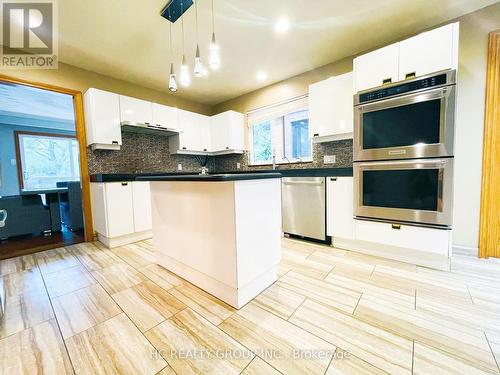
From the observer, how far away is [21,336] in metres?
1.07

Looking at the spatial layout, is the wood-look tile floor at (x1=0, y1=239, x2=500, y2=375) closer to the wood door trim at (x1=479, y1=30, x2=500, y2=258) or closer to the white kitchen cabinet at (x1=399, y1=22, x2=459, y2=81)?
the wood door trim at (x1=479, y1=30, x2=500, y2=258)

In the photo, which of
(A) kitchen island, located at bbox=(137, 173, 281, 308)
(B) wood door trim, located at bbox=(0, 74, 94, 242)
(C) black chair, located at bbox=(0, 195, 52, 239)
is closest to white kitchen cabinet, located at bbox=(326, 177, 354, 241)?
(A) kitchen island, located at bbox=(137, 173, 281, 308)

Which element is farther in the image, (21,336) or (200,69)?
(200,69)

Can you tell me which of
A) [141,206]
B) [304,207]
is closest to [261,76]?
[304,207]

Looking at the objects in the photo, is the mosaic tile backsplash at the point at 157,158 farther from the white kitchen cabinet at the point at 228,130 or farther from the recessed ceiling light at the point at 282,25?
the recessed ceiling light at the point at 282,25

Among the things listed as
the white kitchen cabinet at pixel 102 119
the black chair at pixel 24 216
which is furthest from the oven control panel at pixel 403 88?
the black chair at pixel 24 216

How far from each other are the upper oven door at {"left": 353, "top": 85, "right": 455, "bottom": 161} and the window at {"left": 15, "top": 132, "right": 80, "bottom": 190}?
237 inches

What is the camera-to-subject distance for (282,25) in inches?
77.2

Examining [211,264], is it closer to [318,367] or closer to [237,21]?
[318,367]

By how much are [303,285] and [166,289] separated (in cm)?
104

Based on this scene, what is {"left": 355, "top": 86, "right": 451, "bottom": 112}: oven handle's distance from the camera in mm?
1575

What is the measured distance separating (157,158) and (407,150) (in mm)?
3519

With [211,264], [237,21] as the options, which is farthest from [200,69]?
[211,264]

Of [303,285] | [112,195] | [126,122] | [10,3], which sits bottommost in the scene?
[303,285]
